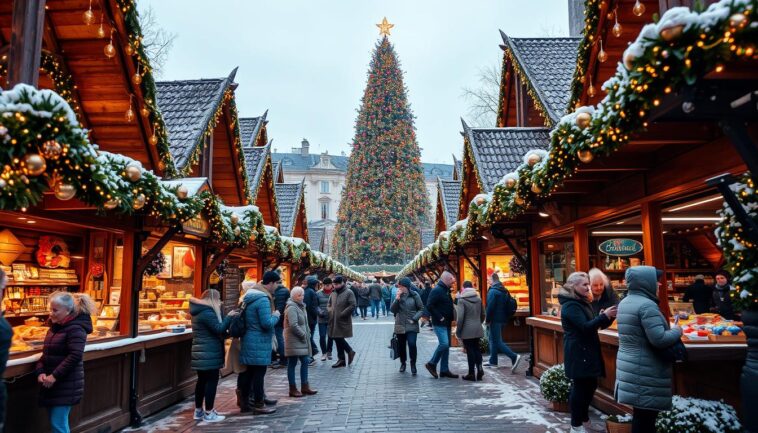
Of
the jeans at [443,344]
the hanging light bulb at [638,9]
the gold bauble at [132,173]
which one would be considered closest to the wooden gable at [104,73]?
the gold bauble at [132,173]

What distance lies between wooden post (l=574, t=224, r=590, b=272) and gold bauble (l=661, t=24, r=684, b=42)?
5.63m

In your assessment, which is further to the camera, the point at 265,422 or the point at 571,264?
the point at 571,264

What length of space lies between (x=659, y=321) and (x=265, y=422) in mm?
5075

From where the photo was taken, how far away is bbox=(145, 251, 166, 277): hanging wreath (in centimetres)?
1101

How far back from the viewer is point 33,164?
4520mm

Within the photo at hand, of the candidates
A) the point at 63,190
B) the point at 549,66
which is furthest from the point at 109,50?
the point at 549,66

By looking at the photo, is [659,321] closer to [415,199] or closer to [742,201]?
[742,201]

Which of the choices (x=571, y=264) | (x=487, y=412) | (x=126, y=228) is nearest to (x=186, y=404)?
(x=126, y=228)

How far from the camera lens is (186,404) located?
9.21 meters

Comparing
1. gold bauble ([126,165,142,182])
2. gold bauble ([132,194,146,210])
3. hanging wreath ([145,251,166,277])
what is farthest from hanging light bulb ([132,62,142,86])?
hanging wreath ([145,251,166,277])

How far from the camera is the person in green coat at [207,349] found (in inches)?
305

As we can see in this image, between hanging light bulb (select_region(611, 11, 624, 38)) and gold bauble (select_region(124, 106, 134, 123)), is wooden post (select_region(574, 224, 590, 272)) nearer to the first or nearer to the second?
hanging light bulb (select_region(611, 11, 624, 38))

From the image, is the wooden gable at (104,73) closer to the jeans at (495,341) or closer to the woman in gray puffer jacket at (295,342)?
the woman in gray puffer jacket at (295,342)

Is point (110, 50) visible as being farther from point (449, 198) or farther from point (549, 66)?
point (449, 198)
